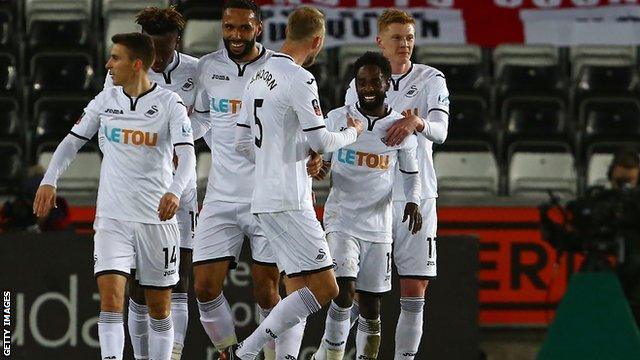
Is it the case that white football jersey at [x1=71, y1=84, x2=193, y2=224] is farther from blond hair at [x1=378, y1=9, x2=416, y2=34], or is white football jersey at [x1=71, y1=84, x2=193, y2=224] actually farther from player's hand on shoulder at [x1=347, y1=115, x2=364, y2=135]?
blond hair at [x1=378, y1=9, x2=416, y2=34]

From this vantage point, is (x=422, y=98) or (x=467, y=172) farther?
(x=467, y=172)

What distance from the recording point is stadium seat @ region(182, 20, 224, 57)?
43.9 feet

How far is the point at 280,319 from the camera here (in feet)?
25.7

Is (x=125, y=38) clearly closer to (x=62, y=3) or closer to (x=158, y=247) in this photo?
(x=158, y=247)

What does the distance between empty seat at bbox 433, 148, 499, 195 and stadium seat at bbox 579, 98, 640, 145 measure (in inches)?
48.5

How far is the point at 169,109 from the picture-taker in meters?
8.24

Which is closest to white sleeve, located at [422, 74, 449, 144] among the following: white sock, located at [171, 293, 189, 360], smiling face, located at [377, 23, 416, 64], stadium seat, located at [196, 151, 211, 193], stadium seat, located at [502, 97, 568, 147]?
smiling face, located at [377, 23, 416, 64]

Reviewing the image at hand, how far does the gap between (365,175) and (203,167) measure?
373 cm

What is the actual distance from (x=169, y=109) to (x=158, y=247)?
77cm

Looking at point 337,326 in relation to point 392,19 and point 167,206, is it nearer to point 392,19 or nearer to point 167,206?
point 167,206

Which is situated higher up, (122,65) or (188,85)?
(122,65)

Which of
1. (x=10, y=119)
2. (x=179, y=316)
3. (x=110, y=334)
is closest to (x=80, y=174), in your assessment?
(x=10, y=119)

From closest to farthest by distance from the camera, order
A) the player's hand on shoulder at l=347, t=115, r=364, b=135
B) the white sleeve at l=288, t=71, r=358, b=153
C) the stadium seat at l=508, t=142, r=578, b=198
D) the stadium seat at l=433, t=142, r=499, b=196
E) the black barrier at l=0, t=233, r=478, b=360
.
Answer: the white sleeve at l=288, t=71, r=358, b=153 → the player's hand on shoulder at l=347, t=115, r=364, b=135 → the black barrier at l=0, t=233, r=478, b=360 → the stadium seat at l=433, t=142, r=499, b=196 → the stadium seat at l=508, t=142, r=578, b=198

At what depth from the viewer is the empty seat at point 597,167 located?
1277cm
